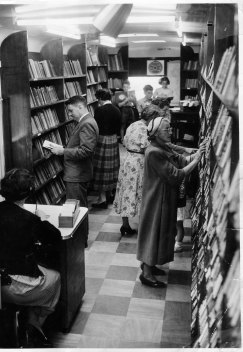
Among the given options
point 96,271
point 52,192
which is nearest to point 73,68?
point 52,192

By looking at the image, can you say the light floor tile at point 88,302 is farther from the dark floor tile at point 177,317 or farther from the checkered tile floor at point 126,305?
the dark floor tile at point 177,317

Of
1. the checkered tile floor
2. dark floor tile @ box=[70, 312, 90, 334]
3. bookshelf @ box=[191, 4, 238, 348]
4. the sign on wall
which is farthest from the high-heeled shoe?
the sign on wall

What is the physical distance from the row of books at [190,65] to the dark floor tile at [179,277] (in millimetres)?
6838

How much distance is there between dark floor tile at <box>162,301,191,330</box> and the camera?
322 cm

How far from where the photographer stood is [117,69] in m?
10.5

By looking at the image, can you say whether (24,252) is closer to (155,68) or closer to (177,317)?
(177,317)

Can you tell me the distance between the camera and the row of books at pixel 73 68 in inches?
244

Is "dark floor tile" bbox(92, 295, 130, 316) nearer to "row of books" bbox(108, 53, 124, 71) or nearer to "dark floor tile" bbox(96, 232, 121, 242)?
"dark floor tile" bbox(96, 232, 121, 242)

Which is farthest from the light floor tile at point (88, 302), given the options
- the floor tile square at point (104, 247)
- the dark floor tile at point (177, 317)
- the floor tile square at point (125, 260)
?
the floor tile square at point (104, 247)

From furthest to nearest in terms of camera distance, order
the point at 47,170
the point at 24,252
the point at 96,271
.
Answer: the point at 47,170, the point at 96,271, the point at 24,252

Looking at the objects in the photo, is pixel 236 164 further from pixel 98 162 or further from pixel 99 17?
pixel 98 162

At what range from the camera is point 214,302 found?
6.71 feet

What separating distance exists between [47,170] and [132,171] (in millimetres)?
989

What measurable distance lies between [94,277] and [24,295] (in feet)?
4.58
